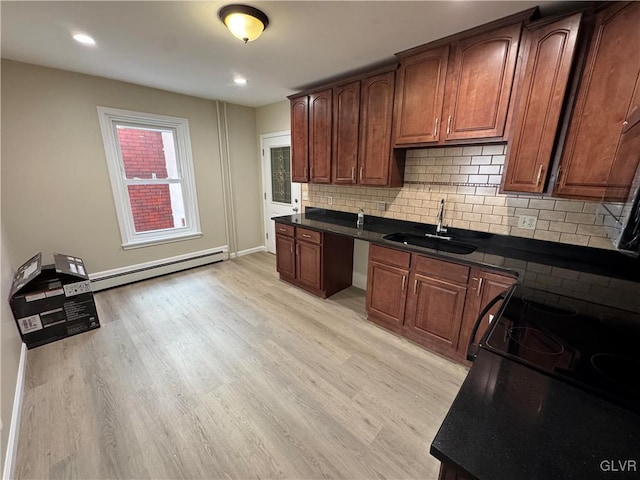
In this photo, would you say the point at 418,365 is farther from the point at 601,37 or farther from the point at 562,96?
the point at 601,37

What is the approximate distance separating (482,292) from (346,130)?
1.98 metres

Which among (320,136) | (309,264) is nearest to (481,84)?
(320,136)

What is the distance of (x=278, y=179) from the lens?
4391 millimetres

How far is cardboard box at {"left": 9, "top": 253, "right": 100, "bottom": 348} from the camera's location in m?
2.22

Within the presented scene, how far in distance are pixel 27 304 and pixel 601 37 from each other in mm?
4451

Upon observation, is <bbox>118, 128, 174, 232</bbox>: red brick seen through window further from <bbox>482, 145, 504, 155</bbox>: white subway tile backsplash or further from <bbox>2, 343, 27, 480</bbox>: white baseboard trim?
<bbox>482, 145, 504, 155</bbox>: white subway tile backsplash

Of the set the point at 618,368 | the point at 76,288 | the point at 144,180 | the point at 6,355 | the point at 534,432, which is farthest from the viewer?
the point at 144,180

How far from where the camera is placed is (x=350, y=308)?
9.70 feet

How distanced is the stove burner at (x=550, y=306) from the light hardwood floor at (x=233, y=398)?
36.9 inches

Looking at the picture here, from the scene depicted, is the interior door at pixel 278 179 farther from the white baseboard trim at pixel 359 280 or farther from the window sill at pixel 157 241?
the white baseboard trim at pixel 359 280

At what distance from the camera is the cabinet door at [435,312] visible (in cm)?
204

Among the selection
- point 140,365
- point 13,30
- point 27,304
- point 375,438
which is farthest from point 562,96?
point 27,304

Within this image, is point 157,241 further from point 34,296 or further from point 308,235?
point 308,235

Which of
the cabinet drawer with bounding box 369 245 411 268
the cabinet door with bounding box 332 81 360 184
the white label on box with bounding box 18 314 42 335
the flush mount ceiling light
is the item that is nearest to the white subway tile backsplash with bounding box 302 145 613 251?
the cabinet door with bounding box 332 81 360 184
